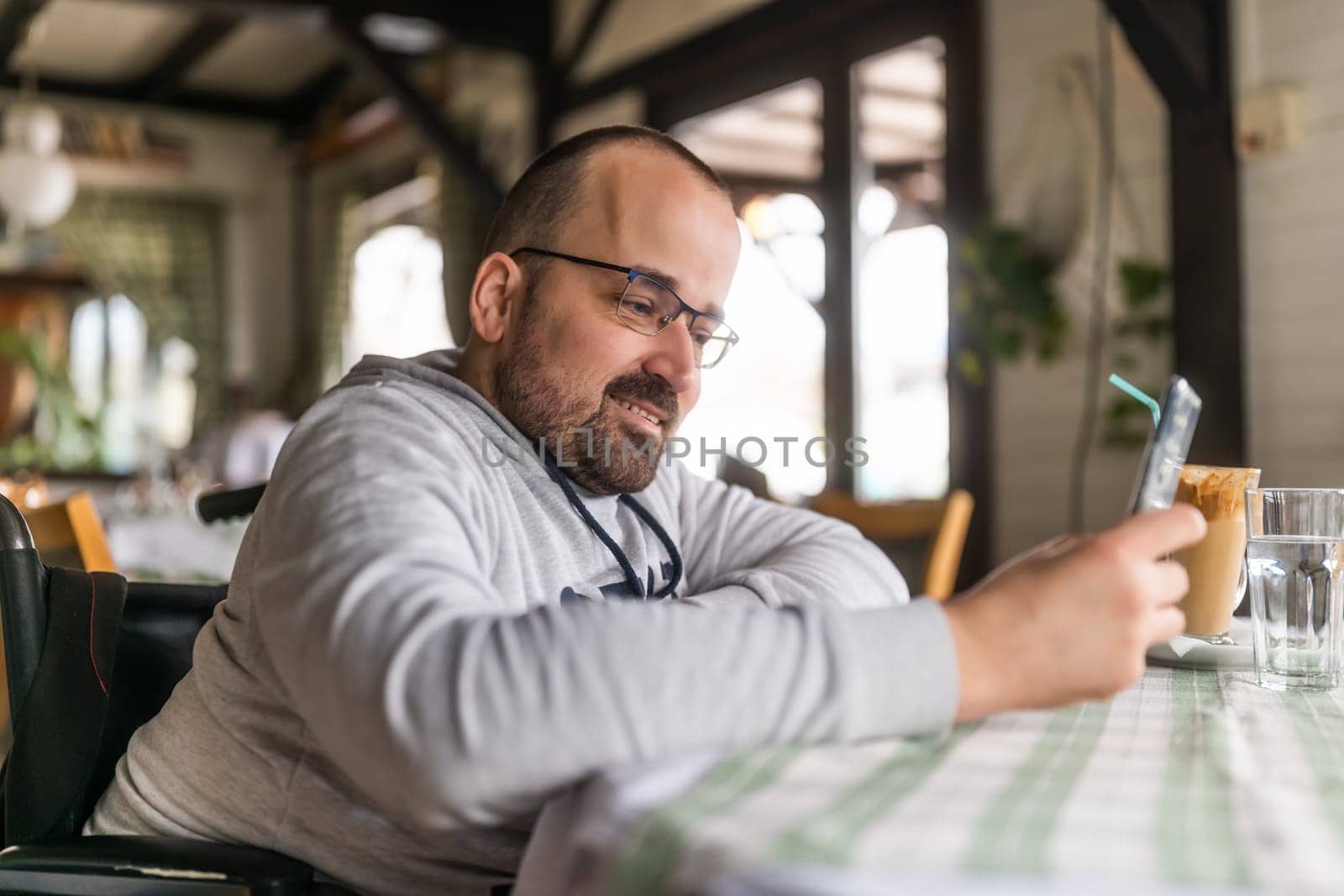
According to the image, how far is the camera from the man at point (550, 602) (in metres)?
0.62

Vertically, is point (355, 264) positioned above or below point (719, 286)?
above

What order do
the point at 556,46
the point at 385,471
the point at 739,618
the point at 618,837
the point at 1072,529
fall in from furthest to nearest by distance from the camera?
the point at 556,46
the point at 1072,529
the point at 385,471
the point at 739,618
the point at 618,837

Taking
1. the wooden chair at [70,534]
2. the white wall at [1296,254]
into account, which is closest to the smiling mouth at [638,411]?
the wooden chair at [70,534]

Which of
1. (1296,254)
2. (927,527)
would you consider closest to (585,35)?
(1296,254)

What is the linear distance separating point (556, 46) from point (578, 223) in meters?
→ 5.39

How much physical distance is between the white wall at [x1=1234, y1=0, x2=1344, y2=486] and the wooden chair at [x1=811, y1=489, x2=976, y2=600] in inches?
45.4

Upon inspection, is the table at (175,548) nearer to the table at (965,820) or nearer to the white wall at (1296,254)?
the table at (965,820)

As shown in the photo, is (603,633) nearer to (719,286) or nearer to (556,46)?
(719,286)

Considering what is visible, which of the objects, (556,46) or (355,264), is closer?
(556,46)

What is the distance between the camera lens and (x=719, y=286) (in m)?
1.14

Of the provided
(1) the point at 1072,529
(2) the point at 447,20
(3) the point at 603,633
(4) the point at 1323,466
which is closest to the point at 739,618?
(3) the point at 603,633

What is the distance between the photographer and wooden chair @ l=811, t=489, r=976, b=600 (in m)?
2.39

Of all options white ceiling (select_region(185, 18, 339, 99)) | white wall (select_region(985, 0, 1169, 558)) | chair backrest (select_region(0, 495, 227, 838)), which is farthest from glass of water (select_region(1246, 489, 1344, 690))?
white ceiling (select_region(185, 18, 339, 99))

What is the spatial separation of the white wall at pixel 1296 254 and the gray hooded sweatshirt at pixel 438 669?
245 centimetres
